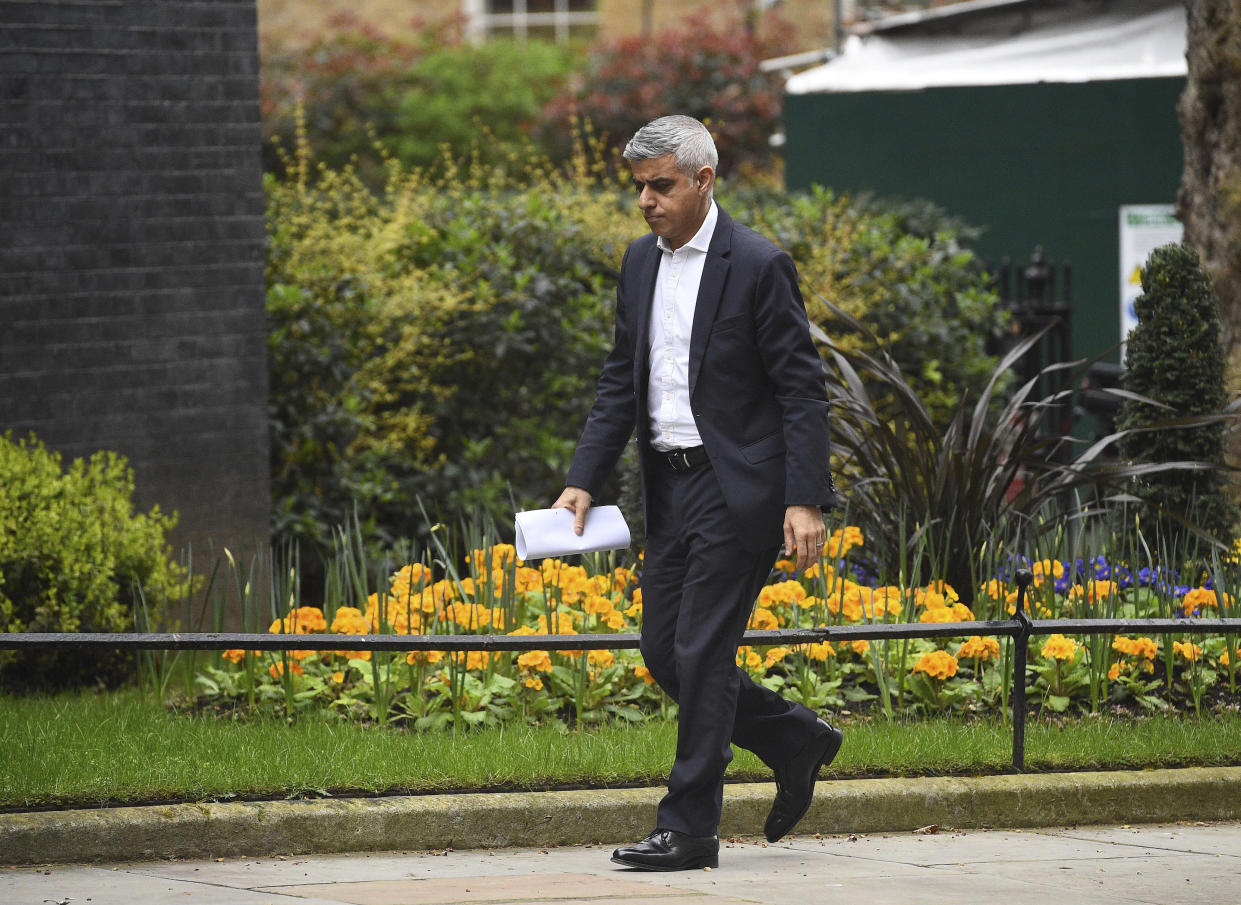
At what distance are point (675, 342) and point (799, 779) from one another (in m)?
1.20

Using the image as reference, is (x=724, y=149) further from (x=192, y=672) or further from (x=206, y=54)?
(x=192, y=672)

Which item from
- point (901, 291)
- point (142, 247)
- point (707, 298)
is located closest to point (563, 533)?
point (707, 298)

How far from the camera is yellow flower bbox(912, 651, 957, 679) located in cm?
568

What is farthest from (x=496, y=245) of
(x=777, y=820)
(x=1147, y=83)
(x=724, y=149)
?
(x=724, y=149)

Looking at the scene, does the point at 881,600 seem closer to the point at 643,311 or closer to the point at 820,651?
the point at 820,651

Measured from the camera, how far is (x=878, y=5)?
2061cm

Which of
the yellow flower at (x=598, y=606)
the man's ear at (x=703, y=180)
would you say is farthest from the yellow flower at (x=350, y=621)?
the man's ear at (x=703, y=180)

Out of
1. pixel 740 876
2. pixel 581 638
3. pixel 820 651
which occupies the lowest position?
pixel 740 876

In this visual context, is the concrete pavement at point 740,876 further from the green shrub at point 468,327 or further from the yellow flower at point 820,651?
the green shrub at point 468,327

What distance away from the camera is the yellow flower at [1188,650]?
Result: 5879 millimetres

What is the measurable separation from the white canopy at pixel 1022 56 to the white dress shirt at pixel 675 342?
9987mm

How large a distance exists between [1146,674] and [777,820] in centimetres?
208

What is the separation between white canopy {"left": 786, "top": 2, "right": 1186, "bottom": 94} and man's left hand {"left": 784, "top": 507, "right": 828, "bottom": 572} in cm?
1025

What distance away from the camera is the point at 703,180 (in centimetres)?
436
